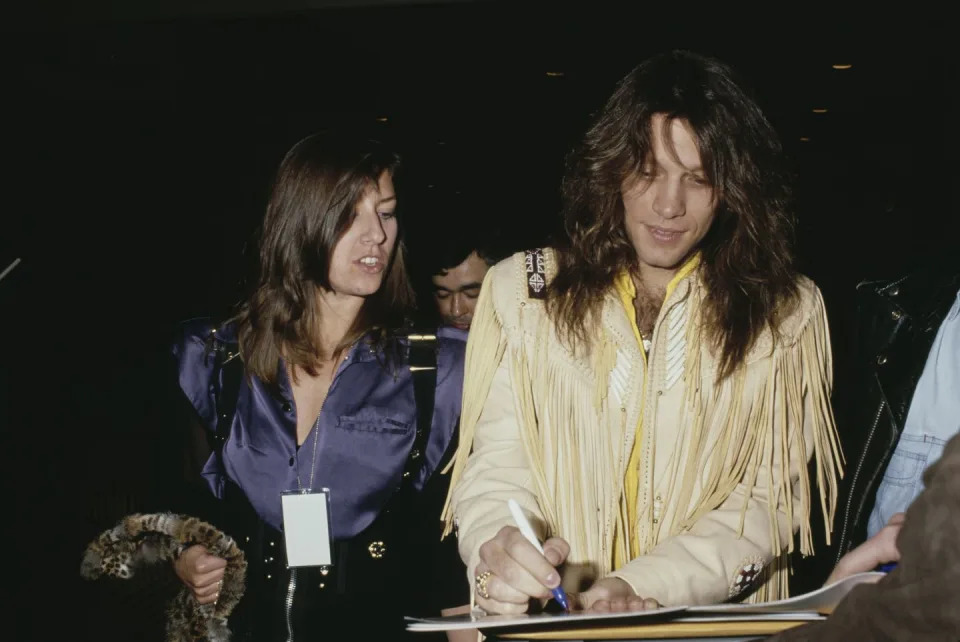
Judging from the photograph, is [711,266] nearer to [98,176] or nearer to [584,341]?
[584,341]

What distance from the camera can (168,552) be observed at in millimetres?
2119

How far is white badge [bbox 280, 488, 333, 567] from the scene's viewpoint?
6.57ft

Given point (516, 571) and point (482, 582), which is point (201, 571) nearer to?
point (482, 582)

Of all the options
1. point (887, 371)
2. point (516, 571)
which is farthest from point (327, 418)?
point (887, 371)

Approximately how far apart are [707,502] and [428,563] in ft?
2.38

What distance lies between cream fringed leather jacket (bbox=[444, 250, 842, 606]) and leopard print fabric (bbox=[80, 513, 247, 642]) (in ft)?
2.18

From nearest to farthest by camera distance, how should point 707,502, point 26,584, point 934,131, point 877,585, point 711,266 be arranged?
point 877,585 < point 707,502 < point 711,266 < point 26,584 < point 934,131

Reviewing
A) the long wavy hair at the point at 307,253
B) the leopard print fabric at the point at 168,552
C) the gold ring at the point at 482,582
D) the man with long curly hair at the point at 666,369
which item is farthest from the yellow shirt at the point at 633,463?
the leopard print fabric at the point at 168,552

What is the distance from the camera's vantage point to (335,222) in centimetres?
214

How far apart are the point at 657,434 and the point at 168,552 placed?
1.16 meters

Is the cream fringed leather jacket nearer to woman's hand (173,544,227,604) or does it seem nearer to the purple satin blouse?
the purple satin blouse

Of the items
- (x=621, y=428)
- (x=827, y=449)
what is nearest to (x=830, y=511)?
(x=827, y=449)

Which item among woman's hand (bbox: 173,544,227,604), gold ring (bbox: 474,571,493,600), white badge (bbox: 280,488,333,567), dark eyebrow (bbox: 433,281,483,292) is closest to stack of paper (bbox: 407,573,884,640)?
gold ring (bbox: 474,571,493,600)

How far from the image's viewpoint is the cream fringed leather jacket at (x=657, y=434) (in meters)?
1.71
